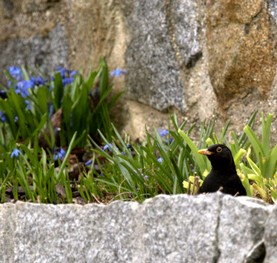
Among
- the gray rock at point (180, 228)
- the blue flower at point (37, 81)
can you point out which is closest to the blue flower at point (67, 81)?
the blue flower at point (37, 81)

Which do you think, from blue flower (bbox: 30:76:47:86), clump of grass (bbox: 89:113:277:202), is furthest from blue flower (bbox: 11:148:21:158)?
blue flower (bbox: 30:76:47:86)

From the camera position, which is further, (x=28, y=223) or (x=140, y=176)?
(x=140, y=176)

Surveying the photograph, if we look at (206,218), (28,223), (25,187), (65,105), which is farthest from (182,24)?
(206,218)

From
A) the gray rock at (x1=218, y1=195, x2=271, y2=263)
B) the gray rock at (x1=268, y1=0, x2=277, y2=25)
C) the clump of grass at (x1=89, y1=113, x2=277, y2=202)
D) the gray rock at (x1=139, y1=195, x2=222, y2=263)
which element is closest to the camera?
the gray rock at (x1=218, y1=195, x2=271, y2=263)

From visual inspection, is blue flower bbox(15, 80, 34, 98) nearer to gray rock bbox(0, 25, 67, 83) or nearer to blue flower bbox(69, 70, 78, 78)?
blue flower bbox(69, 70, 78, 78)

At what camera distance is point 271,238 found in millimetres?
3215

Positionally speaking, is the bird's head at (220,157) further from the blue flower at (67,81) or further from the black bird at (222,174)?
the blue flower at (67,81)

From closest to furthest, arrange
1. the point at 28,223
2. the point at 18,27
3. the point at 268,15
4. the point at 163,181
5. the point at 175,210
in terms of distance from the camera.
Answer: the point at 175,210 → the point at 28,223 → the point at 163,181 → the point at 268,15 → the point at 18,27

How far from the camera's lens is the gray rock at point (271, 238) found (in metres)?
3.20

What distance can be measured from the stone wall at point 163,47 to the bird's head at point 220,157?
795mm

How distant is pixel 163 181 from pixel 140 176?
12 cm

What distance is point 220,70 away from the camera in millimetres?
5109

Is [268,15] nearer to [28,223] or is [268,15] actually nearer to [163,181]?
[163,181]

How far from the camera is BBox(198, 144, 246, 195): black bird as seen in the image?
13.2 ft
